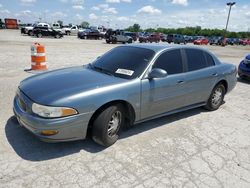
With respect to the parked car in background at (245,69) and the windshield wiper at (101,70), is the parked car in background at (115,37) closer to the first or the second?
the parked car in background at (245,69)

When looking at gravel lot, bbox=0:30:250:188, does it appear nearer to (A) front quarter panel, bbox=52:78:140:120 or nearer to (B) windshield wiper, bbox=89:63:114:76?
(A) front quarter panel, bbox=52:78:140:120

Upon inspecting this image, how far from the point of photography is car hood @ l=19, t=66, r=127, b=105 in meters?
3.28

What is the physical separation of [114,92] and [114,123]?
1.79 ft

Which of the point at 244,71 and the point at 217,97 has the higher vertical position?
the point at 244,71

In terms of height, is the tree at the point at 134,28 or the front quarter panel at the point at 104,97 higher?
the tree at the point at 134,28

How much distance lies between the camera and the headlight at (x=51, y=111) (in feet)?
10.2

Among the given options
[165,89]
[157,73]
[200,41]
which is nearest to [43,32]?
[200,41]

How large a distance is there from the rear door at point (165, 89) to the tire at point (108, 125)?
467 mm

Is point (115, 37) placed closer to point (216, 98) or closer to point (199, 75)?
point (216, 98)

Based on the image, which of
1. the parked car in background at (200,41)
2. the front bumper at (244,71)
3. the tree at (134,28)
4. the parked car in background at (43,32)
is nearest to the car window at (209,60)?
the front bumper at (244,71)

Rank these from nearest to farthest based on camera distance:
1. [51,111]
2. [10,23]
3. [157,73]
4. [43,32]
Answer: [51,111] → [157,73] → [43,32] → [10,23]

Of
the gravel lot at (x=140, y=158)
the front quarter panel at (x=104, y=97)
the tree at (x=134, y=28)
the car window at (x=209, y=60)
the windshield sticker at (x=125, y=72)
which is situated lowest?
the gravel lot at (x=140, y=158)

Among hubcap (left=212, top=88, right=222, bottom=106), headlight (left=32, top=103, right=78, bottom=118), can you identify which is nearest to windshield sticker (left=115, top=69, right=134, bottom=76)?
headlight (left=32, top=103, right=78, bottom=118)

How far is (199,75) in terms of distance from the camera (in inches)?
194
